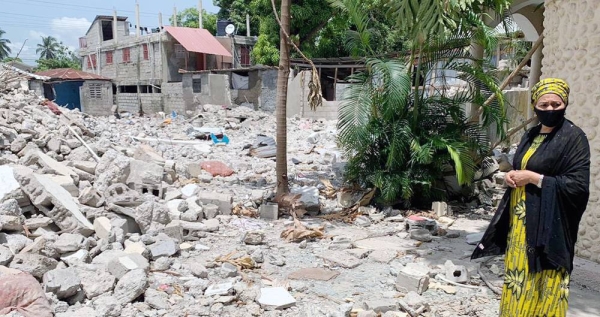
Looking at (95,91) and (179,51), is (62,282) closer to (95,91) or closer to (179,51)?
(179,51)

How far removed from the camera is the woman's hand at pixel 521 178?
269 cm

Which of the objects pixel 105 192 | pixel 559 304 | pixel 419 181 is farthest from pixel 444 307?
pixel 105 192

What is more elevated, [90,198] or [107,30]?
[107,30]

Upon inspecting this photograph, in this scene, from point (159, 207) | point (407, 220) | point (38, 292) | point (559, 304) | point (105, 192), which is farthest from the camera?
point (407, 220)

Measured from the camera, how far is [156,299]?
13.3ft

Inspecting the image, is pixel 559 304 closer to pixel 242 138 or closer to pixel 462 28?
pixel 462 28

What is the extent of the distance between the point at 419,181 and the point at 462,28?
2350 millimetres

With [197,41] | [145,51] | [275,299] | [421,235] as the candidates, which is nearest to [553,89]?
[275,299]

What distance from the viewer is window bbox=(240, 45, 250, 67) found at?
1147 inches

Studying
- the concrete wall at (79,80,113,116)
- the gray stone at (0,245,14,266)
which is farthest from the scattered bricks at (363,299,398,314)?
the concrete wall at (79,80,113,116)

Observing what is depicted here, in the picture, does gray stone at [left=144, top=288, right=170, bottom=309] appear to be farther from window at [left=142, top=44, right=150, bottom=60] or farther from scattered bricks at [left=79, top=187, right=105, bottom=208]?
window at [left=142, top=44, right=150, bottom=60]

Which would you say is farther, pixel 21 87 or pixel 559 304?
pixel 21 87

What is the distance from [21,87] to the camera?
41.2 feet

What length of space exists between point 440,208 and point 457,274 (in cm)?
286
